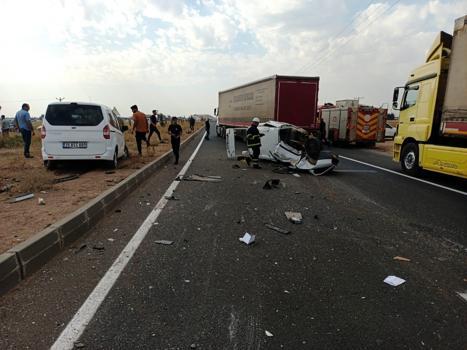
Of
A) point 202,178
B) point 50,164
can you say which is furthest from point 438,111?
point 50,164

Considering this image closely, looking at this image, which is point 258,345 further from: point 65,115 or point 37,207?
point 65,115

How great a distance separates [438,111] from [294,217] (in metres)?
6.60

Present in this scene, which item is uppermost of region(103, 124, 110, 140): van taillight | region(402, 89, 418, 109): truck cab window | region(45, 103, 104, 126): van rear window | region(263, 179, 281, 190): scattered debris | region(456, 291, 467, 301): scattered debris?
region(402, 89, 418, 109): truck cab window

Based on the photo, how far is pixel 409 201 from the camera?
727 cm

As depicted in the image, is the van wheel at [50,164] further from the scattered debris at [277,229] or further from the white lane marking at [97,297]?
the scattered debris at [277,229]

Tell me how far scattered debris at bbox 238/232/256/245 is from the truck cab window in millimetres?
8325

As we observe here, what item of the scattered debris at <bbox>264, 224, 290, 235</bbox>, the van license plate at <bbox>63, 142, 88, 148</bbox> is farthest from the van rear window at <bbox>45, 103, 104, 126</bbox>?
the scattered debris at <bbox>264, 224, 290, 235</bbox>

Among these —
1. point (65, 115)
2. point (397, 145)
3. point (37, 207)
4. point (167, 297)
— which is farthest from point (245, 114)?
point (167, 297)

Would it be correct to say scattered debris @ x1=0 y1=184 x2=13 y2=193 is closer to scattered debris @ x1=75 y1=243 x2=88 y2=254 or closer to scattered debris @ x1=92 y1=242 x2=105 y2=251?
scattered debris @ x1=75 y1=243 x2=88 y2=254

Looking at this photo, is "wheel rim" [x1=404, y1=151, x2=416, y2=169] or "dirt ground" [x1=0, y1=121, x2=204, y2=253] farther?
"wheel rim" [x1=404, y1=151, x2=416, y2=169]

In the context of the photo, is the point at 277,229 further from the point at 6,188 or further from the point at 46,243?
the point at 6,188

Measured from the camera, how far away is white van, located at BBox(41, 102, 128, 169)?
9.08 metres

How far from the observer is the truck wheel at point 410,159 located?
10.5m

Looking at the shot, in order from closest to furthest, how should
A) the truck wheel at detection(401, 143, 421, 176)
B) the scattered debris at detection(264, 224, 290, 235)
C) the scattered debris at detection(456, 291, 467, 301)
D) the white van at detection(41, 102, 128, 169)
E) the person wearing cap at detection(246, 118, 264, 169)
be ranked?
the scattered debris at detection(456, 291, 467, 301)
the scattered debris at detection(264, 224, 290, 235)
the white van at detection(41, 102, 128, 169)
the truck wheel at detection(401, 143, 421, 176)
the person wearing cap at detection(246, 118, 264, 169)
